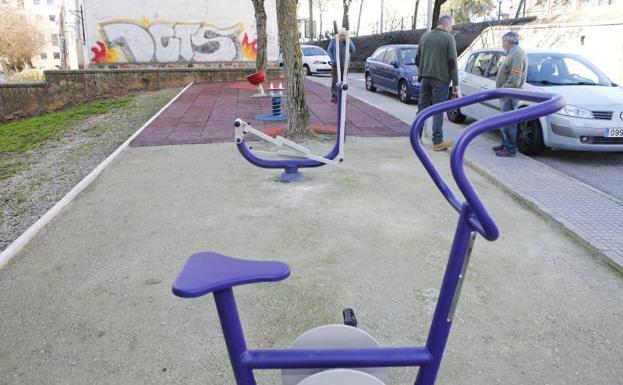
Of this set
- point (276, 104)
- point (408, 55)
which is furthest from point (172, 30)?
point (276, 104)

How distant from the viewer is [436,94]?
7.51 meters

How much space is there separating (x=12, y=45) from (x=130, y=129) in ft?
117

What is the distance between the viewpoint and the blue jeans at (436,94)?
7384 millimetres

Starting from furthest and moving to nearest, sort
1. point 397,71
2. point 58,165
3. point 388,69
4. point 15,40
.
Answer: point 15,40
point 388,69
point 397,71
point 58,165

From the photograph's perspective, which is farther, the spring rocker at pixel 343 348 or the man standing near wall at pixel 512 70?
the man standing near wall at pixel 512 70

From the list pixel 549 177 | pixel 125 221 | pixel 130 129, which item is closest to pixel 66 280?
pixel 125 221

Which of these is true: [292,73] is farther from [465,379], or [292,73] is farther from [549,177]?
[465,379]

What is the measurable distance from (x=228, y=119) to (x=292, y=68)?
2967mm

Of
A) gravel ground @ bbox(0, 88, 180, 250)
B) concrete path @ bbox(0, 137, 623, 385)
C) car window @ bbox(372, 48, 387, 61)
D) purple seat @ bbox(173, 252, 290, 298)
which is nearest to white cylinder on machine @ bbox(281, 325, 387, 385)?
purple seat @ bbox(173, 252, 290, 298)

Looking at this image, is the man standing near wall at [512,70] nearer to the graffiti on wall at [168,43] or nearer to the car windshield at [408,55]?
the car windshield at [408,55]

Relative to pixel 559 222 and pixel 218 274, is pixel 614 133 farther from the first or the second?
pixel 218 274

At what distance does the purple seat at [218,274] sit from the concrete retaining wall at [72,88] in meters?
17.4

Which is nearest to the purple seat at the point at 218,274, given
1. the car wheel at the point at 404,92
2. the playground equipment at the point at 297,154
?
the playground equipment at the point at 297,154

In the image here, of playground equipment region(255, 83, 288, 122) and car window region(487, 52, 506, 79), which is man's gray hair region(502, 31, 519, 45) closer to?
car window region(487, 52, 506, 79)
